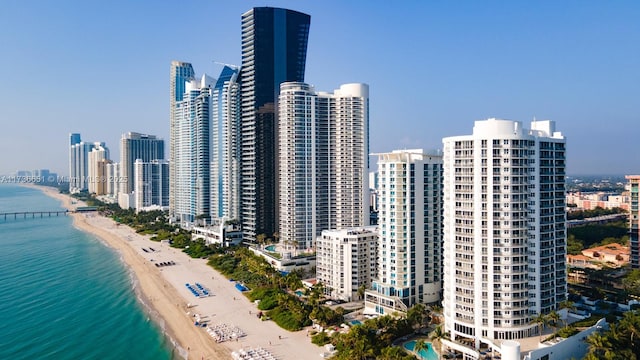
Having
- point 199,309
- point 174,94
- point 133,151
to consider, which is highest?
point 174,94

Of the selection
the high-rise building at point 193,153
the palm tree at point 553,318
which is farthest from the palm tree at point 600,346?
the high-rise building at point 193,153

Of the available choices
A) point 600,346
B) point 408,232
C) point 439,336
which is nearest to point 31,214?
point 408,232

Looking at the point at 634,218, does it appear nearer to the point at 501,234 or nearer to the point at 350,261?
the point at 501,234

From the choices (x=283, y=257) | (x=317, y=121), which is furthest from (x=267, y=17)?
(x=283, y=257)

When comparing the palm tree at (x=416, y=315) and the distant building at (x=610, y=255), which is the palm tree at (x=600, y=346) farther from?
the distant building at (x=610, y=255)

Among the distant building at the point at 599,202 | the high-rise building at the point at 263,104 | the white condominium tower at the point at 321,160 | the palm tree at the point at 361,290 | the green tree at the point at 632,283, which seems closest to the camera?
the green tree at the point at 632,283

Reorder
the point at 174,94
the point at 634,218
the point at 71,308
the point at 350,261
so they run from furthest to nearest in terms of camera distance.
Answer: the point at 174,94 → the point at 634,218 → the point at 71,308 → the point at 350,261

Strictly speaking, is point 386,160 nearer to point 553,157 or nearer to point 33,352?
point 553,157
